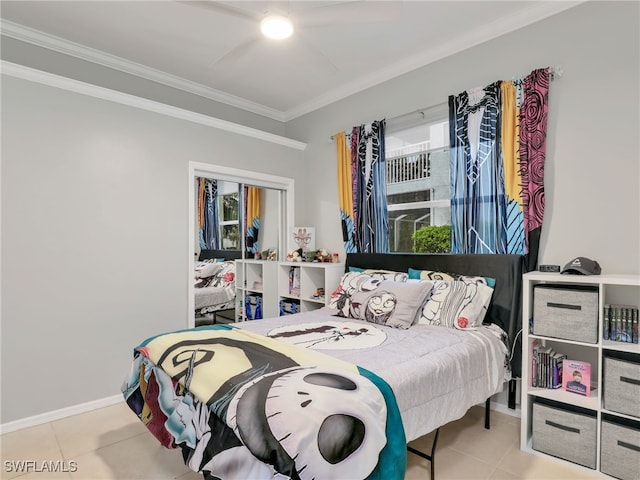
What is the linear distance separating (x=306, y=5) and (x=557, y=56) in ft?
5.81

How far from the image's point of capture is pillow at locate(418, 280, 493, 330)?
2398mm

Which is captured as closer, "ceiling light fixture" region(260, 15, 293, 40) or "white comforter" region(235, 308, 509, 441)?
"white comforter" region(235, 308, 509, 441)

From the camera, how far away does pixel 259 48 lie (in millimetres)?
3072

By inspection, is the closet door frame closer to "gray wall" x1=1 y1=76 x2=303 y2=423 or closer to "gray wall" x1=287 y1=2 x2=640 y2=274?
"gray wall" x1=1 y1=76 x2=303 y2=423

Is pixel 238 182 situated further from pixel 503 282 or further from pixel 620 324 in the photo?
pixel 620 324

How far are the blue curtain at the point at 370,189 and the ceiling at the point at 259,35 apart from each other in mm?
556

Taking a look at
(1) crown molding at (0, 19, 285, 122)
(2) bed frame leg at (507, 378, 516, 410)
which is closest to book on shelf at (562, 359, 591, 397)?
(2) bed frame leg at (507, 378, 516, 410)

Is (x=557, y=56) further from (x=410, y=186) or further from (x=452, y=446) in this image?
(x=452, y=446)

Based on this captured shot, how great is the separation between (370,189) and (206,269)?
1.80 metres

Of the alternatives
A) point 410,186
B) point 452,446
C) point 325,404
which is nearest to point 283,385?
point 325,404

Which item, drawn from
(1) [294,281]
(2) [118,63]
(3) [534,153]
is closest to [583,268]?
(3) [534,153]

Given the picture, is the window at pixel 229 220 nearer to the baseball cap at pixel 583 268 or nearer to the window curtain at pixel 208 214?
the window curtain at pixel 208 214

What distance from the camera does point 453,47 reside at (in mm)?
3010

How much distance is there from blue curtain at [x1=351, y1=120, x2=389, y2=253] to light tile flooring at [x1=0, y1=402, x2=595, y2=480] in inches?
65.6
